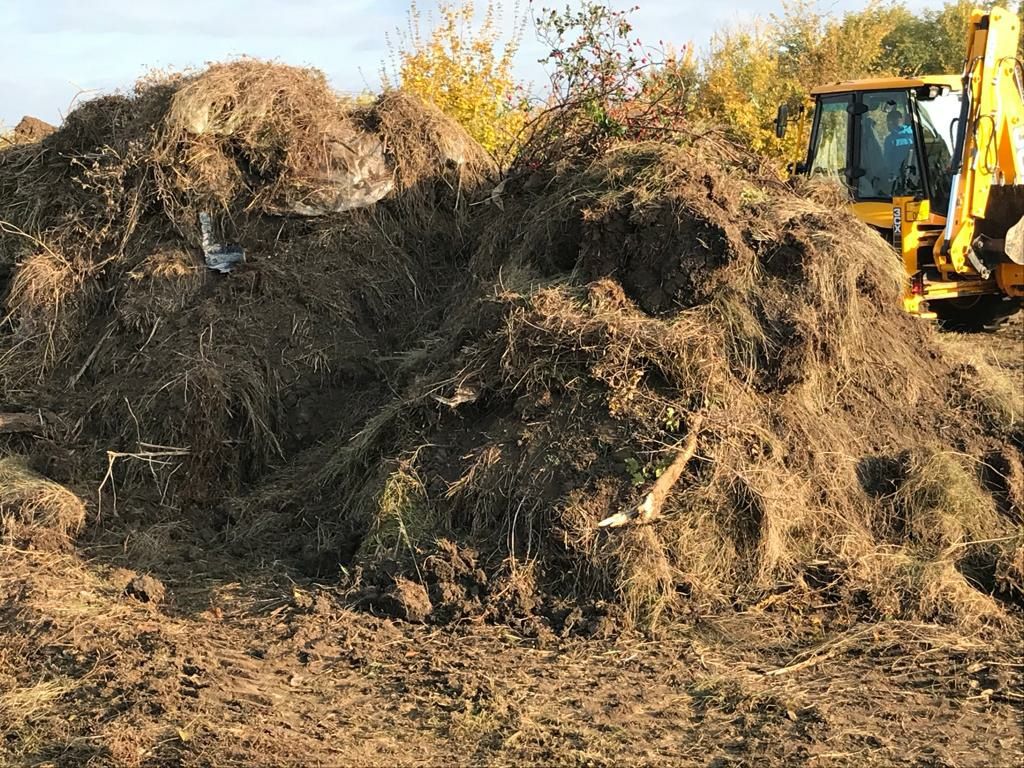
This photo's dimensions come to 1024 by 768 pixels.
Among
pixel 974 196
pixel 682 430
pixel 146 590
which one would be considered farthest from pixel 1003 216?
pixel 146 590

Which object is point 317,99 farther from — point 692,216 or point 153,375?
point 692,216

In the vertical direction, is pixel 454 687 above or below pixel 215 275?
below

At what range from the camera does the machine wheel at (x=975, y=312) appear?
1048 cm

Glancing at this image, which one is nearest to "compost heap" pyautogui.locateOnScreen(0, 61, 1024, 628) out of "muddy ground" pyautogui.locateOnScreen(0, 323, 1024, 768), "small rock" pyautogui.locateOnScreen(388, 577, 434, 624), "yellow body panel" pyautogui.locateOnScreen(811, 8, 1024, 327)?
"small rock" pyautogui.locateOnScreen(388, 577, 434, 624)

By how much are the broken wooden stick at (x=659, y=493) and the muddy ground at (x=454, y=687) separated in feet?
1.89

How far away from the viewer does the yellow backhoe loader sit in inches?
351

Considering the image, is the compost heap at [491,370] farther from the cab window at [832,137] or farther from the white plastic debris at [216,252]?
the cab window at [832,137]

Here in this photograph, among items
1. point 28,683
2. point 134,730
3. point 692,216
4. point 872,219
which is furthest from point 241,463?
point 872,219

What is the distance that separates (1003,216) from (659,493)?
6.20 metres

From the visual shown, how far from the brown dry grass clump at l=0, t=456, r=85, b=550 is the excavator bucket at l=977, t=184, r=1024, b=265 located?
8.17m

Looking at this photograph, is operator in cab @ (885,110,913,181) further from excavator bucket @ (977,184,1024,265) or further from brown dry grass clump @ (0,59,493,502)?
brown dry grass clump @ (0,59,493,502)

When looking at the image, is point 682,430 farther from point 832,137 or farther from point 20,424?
point 832,137

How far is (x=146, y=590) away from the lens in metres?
5.18

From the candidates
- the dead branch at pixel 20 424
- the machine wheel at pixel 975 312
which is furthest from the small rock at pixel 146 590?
the machine wheel at pixel 975 312
